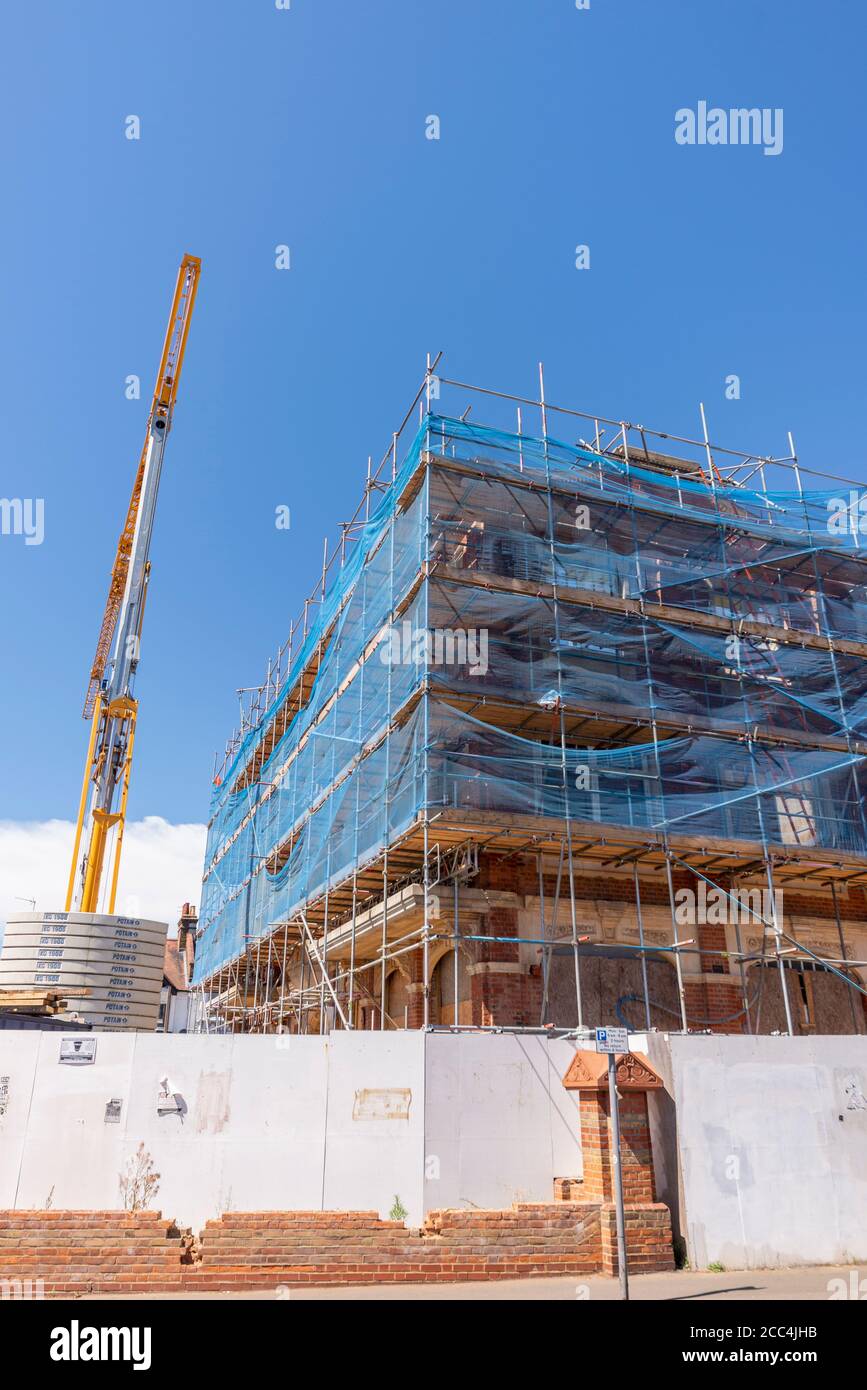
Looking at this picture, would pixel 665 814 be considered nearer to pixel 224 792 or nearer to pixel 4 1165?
pixel 4 1165

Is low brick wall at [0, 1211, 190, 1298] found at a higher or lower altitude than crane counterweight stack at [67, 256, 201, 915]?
lower

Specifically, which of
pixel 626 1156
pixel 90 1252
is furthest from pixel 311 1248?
pixel 626 1156

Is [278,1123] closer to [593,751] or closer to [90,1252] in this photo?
[90,1252]

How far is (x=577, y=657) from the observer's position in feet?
54.6

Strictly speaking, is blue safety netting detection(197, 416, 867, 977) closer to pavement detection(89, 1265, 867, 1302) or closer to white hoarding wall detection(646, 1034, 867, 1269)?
white hoarding wall detection(646, 1034, 867, 1269)

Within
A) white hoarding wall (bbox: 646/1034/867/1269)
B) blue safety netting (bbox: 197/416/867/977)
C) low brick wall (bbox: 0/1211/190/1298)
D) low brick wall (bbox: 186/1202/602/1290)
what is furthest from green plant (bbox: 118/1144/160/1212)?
blue safety netting (bbox: 197/416/867/977)

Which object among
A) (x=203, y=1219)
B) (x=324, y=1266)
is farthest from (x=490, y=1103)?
(x=203, y=1219)

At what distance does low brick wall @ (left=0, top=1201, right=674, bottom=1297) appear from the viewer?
924cm

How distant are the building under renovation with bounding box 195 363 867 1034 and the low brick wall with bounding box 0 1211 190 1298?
5.37 metres

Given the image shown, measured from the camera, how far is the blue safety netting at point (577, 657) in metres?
15.3

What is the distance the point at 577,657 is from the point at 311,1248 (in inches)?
400

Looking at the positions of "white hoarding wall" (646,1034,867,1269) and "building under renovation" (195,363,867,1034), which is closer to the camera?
"white hoarding wall" (646,1034,867,1269)

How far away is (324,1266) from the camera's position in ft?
31.6

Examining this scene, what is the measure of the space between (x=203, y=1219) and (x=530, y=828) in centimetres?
697
